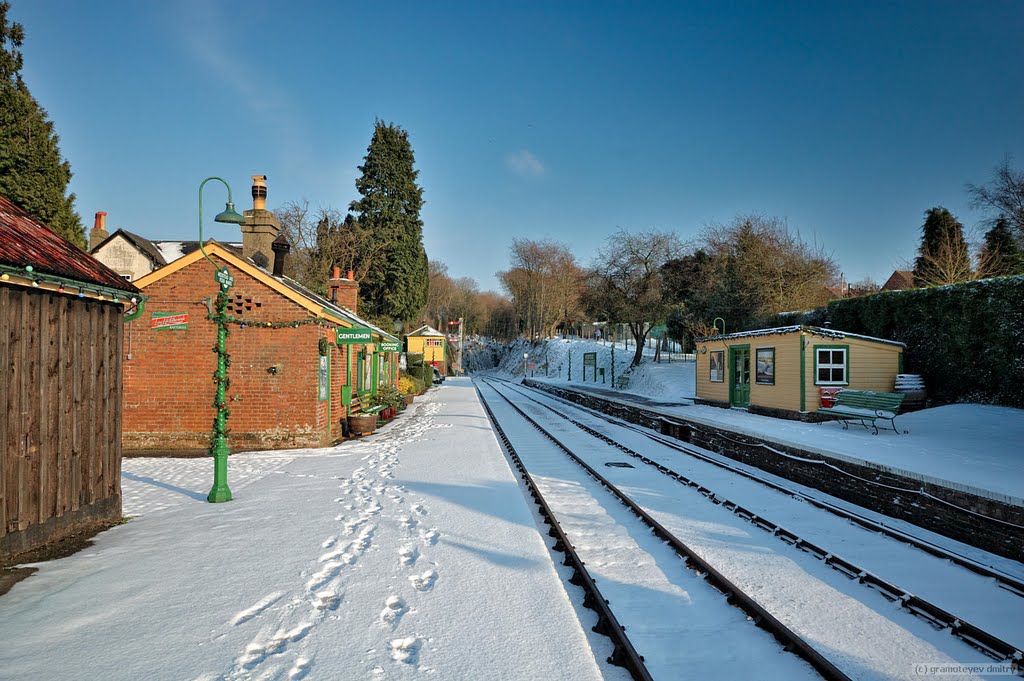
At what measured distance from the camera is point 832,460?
9438 millimetres

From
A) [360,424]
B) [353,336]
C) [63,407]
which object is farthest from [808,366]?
[63,407]

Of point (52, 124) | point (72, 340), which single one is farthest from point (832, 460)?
point (52, 124)

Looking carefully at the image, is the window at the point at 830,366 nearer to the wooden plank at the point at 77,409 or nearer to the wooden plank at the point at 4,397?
the wooden plank at the point at 77,409

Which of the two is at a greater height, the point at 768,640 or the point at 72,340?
the point at 72,340

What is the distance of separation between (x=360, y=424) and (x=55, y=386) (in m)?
8.08

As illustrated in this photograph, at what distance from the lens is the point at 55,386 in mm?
5555

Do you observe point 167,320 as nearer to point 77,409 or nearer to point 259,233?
point 259,233

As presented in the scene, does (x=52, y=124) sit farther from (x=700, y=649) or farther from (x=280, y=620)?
(x=700, y=649)

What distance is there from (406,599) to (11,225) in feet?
18.0

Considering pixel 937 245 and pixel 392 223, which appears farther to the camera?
pixel 392 223

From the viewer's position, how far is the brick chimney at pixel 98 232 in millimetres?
32000

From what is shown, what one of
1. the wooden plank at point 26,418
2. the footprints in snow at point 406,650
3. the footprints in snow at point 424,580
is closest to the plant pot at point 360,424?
the wooden plank at point 26,418

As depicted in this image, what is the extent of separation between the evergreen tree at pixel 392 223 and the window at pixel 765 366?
24200 millimetres

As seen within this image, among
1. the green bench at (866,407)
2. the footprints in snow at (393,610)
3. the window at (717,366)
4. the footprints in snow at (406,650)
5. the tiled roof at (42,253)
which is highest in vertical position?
the tiled roof at (42,253)
